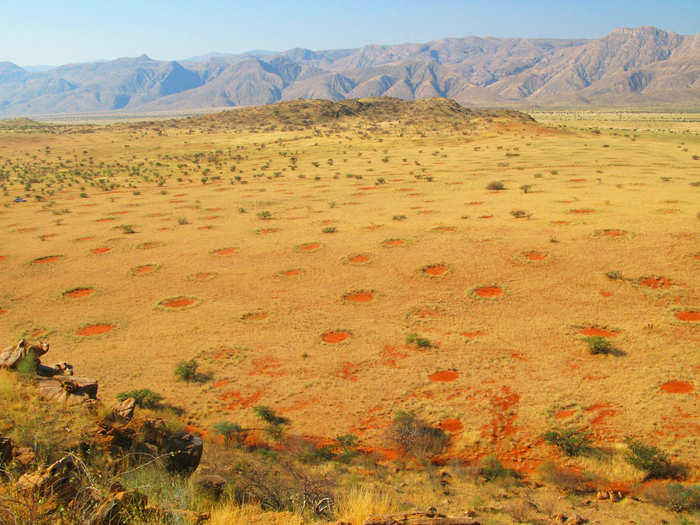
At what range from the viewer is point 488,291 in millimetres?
12195

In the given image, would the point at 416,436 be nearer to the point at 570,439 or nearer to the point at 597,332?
the point at 570,439

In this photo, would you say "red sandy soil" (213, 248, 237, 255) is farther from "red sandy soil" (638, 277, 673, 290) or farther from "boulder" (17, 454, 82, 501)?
"red sandy soil" (638, 277, 673, 290)

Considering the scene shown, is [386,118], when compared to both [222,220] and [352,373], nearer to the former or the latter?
[222,220]

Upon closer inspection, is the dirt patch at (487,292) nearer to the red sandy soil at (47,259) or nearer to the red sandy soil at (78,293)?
the red sandy soil at (78,293)

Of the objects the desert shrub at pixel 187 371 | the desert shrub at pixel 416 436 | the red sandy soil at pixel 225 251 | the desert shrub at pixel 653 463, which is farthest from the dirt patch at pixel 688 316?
the red sandy soil at pixel 225 251

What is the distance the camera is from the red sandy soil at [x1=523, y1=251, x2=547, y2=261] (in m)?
14.2

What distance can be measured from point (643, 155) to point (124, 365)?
1757 inches

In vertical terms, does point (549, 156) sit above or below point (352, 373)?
above

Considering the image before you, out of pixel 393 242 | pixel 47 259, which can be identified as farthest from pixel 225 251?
pixel 47 259

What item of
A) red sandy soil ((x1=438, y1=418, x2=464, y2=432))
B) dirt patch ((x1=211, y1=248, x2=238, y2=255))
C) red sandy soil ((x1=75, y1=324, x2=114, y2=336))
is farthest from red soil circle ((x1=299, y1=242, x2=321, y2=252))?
red sandy soil ((x1=438, y1=418, x2=464, y2=432))

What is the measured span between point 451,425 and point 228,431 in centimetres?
363

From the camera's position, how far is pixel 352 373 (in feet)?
29.0

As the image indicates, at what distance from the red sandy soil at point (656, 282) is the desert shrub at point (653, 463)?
711cm

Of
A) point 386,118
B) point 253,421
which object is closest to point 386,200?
point 253,421
